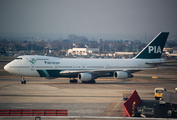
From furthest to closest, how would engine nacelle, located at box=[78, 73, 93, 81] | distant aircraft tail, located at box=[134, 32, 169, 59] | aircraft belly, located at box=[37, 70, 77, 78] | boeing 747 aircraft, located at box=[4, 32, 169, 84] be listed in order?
distant aircraft tail, located at box=[134, 32, 169, 59]
aircraft belly, located at box=[37, 70, 77, 78]
boeing 747 aircraft, located at box=[4, 32, 169, 84]
engine nacelle, located at box=[78, 73, 93, 81]

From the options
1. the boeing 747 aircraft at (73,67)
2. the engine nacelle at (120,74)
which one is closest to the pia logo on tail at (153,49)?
the boeing 747 aircraft at (73,67)

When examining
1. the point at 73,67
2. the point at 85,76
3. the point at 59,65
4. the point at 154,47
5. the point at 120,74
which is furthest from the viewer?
the point at 154,47

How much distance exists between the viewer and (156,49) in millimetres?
56812

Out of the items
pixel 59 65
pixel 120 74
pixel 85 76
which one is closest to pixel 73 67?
pixel 59 65

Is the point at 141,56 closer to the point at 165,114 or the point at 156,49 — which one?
the point at 156,49

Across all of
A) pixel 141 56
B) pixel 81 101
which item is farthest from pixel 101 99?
pixel 141 56

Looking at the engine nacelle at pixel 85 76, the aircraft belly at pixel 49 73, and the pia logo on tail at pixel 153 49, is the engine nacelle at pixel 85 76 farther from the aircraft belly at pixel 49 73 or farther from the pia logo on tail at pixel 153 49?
the pia logo on tail at pixel 153 49

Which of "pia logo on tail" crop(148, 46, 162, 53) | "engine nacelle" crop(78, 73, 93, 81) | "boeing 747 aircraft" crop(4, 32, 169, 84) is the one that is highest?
"pia logo on tail" crop(148, 46, 162, 53)

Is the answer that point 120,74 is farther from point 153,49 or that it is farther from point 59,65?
point 153,49

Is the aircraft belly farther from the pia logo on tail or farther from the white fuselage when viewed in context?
the pia logo on tail

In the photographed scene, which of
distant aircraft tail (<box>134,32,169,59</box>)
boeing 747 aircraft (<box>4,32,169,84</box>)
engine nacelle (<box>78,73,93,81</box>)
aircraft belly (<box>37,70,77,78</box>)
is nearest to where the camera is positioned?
engine nacelle (<box>78,73,93,81</box>)

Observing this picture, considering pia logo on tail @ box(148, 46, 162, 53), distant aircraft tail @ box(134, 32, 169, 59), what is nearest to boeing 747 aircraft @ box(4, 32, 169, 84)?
distant aircraft tail @ box(134, 32, 169, 59)

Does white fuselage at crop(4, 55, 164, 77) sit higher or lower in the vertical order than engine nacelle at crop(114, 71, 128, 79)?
higher

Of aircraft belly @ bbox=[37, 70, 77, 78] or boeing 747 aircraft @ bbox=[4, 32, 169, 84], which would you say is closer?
boeing 747 aircraft @ bbox=[4, 32, 169, 84]
